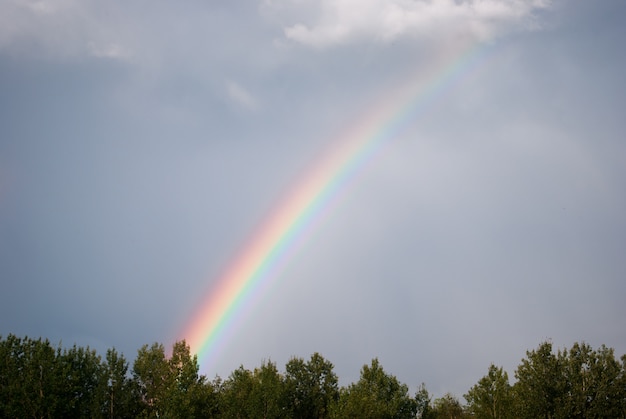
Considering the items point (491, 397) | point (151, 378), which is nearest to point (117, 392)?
point (151, 378)

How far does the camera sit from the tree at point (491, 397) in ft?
208

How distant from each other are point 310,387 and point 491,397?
70.8 ft

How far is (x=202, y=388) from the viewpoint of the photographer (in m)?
57.9

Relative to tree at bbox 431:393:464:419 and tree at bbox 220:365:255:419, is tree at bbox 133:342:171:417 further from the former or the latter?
tree at bbox 431:393:464:419

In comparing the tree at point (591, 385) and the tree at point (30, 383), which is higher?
the tree at point (30, 383)

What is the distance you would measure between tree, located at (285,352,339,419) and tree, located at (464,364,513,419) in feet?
55.1

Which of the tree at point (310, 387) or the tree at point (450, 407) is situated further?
the tree at point (450, 407)

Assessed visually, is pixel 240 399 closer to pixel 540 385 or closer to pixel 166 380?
pixel 166 380

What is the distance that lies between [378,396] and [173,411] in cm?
2717

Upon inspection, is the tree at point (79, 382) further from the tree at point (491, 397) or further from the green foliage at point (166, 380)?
the tree at point (491, 397)

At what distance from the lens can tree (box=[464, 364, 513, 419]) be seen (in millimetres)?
63281

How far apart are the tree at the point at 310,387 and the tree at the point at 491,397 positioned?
55.1ft

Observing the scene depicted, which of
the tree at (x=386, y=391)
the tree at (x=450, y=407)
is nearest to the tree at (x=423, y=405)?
the tree at (x=386, y=391)

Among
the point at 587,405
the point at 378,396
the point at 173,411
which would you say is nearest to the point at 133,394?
the point at 173,411
